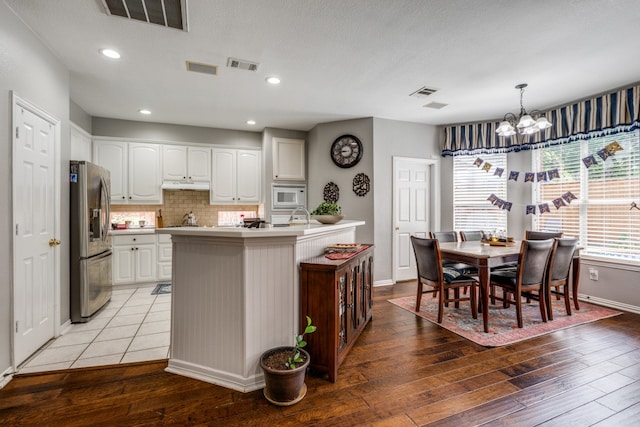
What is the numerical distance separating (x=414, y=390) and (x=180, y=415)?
148 centimetres

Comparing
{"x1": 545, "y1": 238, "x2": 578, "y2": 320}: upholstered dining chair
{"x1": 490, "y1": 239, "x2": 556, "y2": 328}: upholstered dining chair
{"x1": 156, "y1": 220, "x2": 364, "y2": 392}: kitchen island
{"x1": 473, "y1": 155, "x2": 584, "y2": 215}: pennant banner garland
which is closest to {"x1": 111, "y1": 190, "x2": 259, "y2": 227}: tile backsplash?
{"x1": 156, "y1": 220, "x2": 364, "y2": 392}: kitchen island

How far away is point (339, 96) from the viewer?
152 inches

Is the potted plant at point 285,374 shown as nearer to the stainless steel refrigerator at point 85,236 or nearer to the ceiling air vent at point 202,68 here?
the stainless steel refrigerator at point 85,236

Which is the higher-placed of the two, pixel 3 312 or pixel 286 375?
pixel 3 312

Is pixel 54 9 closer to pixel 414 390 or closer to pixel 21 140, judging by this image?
pixel 21 140

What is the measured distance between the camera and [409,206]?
16.6ft

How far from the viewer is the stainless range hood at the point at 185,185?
504cm

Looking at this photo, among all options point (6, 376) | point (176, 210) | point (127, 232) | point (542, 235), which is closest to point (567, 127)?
point (542, 235)

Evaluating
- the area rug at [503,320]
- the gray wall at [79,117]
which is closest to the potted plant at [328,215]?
the area rug at [503,320]

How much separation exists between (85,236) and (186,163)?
7.61 ft

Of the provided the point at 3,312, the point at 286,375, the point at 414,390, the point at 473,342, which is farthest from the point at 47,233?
the point at 473,342

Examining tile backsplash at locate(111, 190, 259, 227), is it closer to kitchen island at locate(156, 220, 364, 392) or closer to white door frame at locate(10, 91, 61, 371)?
white door frame at locate(10, 91, 61, 371)

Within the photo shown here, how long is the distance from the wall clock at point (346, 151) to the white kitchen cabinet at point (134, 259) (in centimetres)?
319

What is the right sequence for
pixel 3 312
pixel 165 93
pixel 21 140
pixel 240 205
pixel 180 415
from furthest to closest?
pixel 240 205
pixel 165 93
pixel 21 140
pixel 3 312
pixel 180 415
